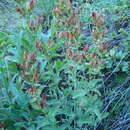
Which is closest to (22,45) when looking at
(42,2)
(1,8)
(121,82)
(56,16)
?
(56,16)

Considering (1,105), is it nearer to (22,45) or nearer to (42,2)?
(22,45)

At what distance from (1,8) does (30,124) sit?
1.71 metres

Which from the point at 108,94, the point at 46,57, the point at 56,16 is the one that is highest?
the point at 56,16

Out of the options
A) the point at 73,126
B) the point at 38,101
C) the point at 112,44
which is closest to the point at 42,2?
the point at 112,44

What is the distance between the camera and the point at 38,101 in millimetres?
1525

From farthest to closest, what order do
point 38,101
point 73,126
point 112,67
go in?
point 112,67 → point 73,126 → point 38,101

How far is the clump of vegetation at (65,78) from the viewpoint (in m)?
1.63

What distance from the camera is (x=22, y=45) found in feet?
6.97

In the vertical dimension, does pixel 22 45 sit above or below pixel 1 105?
above

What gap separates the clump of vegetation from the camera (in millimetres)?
1635

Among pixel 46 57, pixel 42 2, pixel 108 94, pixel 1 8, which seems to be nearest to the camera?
pixel 46 57

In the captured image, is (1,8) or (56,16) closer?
(56,16)

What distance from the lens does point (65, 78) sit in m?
2.14

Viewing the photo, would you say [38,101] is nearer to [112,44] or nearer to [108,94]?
[108,94]
